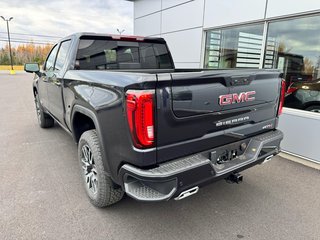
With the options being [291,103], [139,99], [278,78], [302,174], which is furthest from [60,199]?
[291,103]

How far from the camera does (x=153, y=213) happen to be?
261 cm

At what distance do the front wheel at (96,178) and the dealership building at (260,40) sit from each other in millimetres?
3332

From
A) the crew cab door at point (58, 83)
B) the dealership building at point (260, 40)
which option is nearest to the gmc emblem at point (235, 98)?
the dealership building at point (260, 40)

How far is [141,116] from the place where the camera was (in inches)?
67.4

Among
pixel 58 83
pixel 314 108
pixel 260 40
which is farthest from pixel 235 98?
pixel 260 40

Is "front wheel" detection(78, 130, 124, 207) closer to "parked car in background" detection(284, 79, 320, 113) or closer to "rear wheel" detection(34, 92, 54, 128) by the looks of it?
"rear wheel" detection(34, 92, 54, 128)

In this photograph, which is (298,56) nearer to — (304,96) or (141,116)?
(304,96)

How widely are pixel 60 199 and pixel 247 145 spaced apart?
227cm

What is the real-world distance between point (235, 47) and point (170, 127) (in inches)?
185

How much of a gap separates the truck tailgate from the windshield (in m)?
1.92

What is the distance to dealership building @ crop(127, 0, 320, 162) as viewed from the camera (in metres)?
3.99

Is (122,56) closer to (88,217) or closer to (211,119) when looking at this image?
(211,119)

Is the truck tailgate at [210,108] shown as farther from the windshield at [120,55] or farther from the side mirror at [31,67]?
the side mirror at [31,67]

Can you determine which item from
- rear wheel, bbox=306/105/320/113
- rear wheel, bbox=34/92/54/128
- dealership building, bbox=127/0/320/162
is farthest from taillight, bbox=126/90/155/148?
rear wheel, bbox=34/92/54/128
